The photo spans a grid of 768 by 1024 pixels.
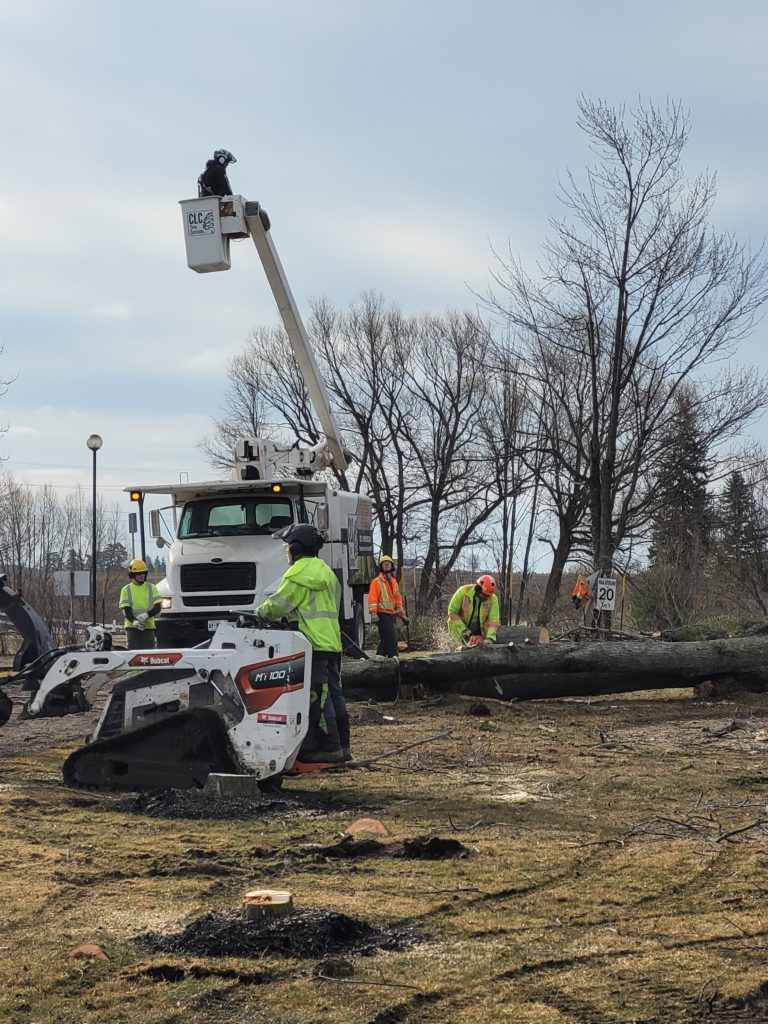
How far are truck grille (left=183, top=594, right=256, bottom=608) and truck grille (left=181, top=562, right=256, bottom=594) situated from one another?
9cm

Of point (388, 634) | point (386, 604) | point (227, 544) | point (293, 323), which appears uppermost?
point (293, 323)

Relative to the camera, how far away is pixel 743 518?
38.3 meters

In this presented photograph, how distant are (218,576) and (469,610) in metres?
3.53

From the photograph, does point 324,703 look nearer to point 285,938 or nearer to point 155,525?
point 285,938

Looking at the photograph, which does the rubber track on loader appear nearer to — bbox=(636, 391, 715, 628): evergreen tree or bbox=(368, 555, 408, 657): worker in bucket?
bbox=(368, 555, 408, 657): worker in bucket

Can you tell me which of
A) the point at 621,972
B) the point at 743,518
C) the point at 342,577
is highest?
the point at 743,518

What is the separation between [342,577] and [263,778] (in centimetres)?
925

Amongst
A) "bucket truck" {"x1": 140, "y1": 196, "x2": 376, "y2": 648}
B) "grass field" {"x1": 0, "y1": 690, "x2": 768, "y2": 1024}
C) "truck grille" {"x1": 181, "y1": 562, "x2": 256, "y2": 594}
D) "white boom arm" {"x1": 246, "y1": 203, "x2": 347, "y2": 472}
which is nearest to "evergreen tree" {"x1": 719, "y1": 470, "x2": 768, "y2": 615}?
"white boom arm" {"x1": 246, "y1": 203, "x2": 347, "y2": 472}

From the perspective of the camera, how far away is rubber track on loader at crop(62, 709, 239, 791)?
862 centimetres

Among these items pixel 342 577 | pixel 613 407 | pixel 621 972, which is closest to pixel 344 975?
pixel 621 972

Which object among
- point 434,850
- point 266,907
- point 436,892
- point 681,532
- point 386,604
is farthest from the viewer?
point 681,532

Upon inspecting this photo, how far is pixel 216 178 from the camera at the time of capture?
16.6 metres

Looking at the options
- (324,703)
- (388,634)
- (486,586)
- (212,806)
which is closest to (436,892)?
(212,806)

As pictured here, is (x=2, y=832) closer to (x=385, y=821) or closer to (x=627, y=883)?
(x=385, y=821)
